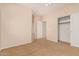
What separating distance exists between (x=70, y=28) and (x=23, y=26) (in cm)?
157

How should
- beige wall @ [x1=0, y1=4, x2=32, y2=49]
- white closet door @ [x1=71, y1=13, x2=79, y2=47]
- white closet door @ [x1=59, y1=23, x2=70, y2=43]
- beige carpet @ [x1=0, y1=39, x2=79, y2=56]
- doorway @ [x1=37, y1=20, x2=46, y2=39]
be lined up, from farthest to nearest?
white closet door @ [x1=59, y1=23, x2=70, y2=43] < doorway @ [x1=37, y1=20, x2=46, y2=39] < white closet door @ [x1=71, y1=13, x2=79, y2=47] < beige wall @ [x1=0, y1=4, x2=32, y2=49] < beige carpet @ [x1=0, y1=39, x2=79, y2=56]

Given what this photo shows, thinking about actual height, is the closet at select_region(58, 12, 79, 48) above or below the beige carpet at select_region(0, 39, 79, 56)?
above

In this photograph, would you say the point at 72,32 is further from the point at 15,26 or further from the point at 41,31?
the point at 15,26

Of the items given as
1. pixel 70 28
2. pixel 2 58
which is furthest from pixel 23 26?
pixel 70 28

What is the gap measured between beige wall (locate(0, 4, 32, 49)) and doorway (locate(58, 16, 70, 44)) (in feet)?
4.00

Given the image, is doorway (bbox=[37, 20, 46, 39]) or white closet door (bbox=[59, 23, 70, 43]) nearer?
doorway (bbox=[37, 20, 46, 39])

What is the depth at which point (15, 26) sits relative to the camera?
3.34 metres

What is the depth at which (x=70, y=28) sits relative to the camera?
326 centimetres

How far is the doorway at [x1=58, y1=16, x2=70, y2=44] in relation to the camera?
134 inches

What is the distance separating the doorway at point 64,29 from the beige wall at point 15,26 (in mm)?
1218

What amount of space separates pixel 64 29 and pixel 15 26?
1825 millimetres

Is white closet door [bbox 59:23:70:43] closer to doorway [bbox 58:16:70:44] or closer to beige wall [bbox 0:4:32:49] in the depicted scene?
doorway [bbox 58:16:70:44]

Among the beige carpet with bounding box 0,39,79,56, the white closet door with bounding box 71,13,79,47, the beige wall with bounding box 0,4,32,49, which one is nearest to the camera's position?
the beige carpet with bounding box 0,39,79,56

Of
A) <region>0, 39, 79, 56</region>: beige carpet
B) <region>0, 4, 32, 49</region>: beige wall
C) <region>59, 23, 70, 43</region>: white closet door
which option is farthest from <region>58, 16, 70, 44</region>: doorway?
<region>0, 4, 32, 49</region>: beige wall
